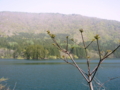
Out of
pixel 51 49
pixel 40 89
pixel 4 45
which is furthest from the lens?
pixel 4 45

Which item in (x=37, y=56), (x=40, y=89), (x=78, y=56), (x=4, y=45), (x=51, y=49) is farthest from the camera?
(x=4, y=45)

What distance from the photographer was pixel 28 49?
157 meters

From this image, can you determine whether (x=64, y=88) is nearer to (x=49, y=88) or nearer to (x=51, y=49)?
(x=49, y=88)

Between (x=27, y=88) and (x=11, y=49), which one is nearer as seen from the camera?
(x=27, y=88)

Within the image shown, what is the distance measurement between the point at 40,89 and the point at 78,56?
509 ft

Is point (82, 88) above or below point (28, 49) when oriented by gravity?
below

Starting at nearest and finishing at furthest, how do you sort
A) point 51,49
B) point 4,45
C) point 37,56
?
point 37,56
point 51,49
point 4,45

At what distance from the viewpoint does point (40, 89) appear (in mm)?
27422

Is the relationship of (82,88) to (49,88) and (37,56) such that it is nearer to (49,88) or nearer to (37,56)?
(49,88)

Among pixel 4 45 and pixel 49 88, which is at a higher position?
pixel 4 45

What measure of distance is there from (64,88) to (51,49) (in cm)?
13966

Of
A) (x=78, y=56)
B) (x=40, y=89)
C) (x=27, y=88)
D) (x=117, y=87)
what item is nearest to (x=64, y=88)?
(x=40, y=89)

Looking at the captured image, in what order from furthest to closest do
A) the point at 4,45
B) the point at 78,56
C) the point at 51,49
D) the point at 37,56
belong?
the point at 4,45
the point at 78,56
the point at 51,49
the point at 37,56

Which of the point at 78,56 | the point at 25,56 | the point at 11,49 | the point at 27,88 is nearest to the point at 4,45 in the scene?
the point at 11,49
